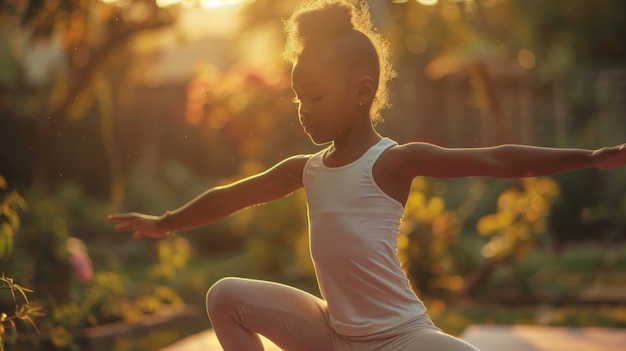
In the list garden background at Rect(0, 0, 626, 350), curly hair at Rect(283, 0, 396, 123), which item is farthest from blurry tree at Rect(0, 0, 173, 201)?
curly hair at Rect(283, 0, 396, 123)

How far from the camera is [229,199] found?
2.77 m

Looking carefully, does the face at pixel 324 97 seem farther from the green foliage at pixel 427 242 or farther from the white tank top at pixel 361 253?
the green foliage at pixel 427 242

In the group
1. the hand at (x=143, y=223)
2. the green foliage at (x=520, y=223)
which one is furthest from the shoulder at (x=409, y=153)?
the green foliage at (x=520, y=223)

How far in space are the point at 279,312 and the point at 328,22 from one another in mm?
706

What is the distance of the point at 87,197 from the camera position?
36.9 feet

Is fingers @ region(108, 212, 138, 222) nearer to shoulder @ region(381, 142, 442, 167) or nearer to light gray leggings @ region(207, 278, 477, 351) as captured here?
light gray leggings @ region(207, 278, 477, 351)

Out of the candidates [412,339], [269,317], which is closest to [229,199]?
[269,317]

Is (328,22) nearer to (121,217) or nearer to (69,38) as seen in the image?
(121,217)

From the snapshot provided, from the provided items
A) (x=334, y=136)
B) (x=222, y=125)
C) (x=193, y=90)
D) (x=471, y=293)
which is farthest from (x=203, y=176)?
(x=334, y=136)

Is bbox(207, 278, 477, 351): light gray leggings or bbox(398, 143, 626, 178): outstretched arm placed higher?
bbox(398, 143, 626, 178): outstretched arm

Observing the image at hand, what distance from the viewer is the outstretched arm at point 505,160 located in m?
2.25

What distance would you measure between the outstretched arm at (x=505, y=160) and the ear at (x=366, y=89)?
171mm

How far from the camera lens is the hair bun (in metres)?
2.51

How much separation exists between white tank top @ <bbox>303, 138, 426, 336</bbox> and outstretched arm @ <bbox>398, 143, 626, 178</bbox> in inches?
4.5
